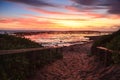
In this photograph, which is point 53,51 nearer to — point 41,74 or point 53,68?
point 53,68

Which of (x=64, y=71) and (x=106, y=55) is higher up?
(x=106, y=55)

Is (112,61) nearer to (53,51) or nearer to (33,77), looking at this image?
(33,77)

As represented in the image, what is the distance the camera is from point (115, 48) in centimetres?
1428

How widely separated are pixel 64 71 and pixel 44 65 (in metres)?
1.59

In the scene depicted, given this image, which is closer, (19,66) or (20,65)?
(19,66)

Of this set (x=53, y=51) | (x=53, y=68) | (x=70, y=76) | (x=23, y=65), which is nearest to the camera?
(x=23, y=65)

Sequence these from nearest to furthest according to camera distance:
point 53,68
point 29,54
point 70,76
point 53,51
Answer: point 70,76 < point 29,54 < point 53,68 < point 53,51

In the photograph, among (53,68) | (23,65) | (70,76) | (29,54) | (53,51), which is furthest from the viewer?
(53,51)

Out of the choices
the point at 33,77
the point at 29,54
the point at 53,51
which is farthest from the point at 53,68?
the point at 53,51

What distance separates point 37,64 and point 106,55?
407 centimetres

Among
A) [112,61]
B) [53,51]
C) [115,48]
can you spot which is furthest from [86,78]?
[53,51]

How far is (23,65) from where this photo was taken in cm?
1223

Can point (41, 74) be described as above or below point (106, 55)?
below

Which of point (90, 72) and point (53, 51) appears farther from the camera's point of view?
point (53, 51)
